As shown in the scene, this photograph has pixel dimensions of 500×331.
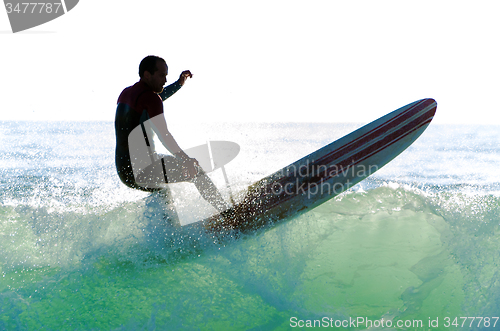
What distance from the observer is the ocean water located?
2.97 metres

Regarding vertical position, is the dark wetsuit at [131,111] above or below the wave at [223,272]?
above

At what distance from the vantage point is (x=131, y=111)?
9.71 ft

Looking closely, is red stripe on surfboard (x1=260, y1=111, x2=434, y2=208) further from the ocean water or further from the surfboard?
the ocean water

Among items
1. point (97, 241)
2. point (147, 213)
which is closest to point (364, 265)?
point (147, 213)

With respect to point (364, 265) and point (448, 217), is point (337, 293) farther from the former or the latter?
point (448, 217)

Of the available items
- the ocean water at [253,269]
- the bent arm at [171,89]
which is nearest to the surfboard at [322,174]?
the ocean water at [253,269]

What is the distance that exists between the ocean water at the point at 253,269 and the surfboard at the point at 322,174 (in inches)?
6.8

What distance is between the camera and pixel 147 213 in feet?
11.2

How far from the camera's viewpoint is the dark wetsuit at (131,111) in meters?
2.93

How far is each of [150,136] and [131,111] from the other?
0.27 metres

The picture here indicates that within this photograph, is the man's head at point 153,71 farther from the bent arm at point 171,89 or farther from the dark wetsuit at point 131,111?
the bent arm at point 171,89

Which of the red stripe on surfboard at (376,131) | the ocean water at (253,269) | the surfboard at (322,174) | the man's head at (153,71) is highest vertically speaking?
the man's head at (153,71)

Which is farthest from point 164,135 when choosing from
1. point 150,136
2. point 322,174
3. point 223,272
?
point 322,174

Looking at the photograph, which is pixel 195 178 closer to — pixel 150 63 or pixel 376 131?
pixel 150 63
